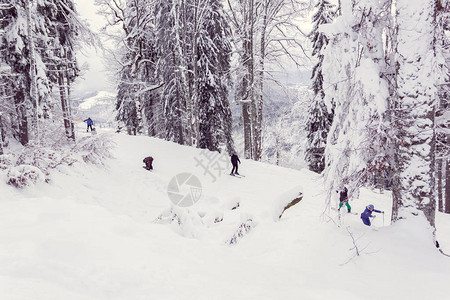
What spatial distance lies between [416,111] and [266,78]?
464 inches

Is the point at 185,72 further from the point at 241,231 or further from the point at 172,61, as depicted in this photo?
the point at 241,231

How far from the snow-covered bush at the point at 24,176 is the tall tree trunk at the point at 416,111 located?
8.53m

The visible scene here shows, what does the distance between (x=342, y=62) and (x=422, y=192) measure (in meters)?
2.83

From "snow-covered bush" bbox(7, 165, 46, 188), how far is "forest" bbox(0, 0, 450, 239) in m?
0.11

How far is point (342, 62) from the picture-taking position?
5.33 meters

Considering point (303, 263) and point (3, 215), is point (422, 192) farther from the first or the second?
point (3, 215)

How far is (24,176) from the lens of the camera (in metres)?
6.86

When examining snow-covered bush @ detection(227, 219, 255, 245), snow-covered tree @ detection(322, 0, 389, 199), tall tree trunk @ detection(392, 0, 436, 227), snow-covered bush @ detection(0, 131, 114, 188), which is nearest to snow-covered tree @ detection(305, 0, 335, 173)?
snow-covered bush @ detection(227, 219, 255, 245)

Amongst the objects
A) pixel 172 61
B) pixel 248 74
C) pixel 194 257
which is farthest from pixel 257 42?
pixel 194 257

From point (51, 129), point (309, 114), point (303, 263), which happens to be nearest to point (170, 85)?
point (51, 129)

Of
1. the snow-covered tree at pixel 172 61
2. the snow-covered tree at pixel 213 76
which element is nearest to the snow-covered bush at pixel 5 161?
the snow-covered tree at pixel 172 61

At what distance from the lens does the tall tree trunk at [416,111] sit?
180 inches

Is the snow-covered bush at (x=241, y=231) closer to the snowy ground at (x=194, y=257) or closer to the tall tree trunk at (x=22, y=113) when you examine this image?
the snowy ground at (x=194, y=257)

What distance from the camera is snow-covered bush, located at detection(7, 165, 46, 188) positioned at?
666 centimetres
